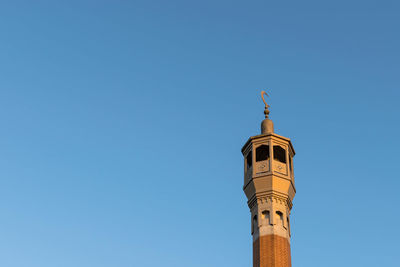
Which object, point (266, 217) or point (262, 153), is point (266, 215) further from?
point (262, 153)

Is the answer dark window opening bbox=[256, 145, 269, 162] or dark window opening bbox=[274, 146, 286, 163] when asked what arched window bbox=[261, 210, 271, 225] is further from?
dark window opening bbox=[256, 145, 269, 162]

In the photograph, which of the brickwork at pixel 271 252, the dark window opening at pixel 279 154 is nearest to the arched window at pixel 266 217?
the brickwork at pixel 271 252

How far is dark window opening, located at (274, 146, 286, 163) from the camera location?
31406 millimetres

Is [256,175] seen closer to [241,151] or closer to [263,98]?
[241,151]

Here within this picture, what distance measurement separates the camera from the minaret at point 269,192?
27.7m

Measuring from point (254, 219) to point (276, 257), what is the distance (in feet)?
9.64

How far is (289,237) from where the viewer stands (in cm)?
2897

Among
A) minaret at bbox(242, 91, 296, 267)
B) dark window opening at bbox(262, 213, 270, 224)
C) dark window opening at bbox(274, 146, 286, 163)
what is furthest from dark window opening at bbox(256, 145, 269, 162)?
dark window opening at bbox(262, 213, 270, 224)

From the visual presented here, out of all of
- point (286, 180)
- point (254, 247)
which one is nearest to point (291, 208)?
point (286, 180)

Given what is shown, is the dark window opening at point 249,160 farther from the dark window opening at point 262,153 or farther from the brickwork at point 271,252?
the brickwork at point 271,252

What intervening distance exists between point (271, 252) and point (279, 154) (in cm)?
644

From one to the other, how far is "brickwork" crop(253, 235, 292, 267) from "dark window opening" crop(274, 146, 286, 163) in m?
5.11

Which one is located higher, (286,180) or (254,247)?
(286,180)

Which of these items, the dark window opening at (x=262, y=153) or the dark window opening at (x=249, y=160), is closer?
the dark window opening at (x=249, y=160)
